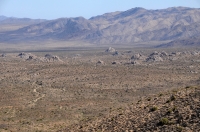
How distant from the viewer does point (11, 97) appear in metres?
50.8

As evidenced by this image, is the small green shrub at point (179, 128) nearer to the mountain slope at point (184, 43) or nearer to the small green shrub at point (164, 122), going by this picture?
the small green shrub at point (164, 122)

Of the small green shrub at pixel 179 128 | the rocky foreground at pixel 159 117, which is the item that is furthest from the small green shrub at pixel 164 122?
the small green shrub at pixel 179 128

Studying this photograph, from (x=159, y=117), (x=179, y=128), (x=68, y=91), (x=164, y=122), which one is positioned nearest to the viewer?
(x=179, y=128)

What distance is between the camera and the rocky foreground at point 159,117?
19.7 m

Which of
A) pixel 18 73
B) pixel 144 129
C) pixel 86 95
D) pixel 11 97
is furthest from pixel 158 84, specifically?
pixel 144 129

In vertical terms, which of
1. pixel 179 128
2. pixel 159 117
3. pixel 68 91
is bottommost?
pixel 68 91

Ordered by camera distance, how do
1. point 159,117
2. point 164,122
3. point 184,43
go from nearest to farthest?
point 164,122, point 159,117, point 184,43

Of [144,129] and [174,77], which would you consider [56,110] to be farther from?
[174,77]

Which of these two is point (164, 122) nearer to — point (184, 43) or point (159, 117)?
point (159, 117)

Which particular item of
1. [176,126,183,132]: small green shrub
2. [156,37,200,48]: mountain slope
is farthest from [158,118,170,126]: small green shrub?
[156,37,200,48]: mountain slope

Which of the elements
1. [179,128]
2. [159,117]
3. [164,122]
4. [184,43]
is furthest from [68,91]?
[184,43]

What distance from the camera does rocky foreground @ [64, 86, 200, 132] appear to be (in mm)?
19688

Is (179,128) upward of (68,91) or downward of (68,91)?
upward

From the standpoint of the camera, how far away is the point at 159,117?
21.9 meters
